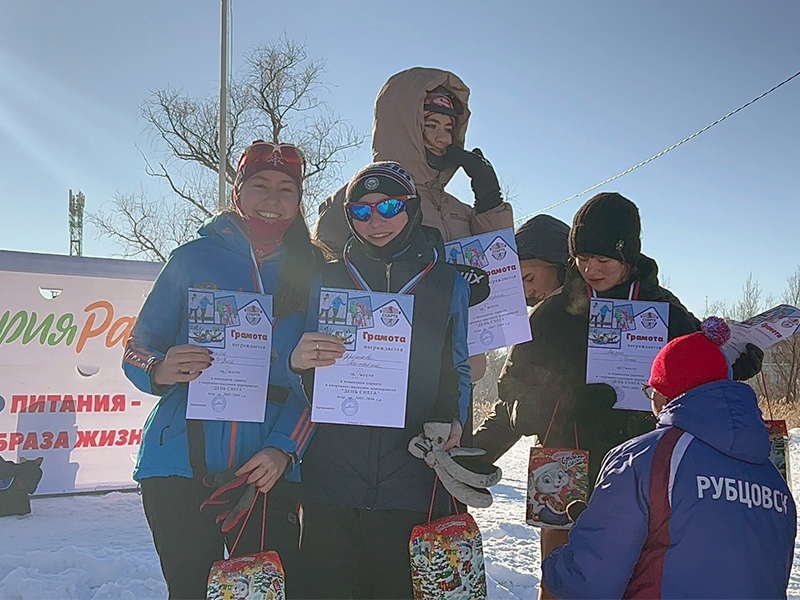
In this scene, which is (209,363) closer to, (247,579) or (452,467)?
(247,579)

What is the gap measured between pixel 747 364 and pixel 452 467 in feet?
3.82

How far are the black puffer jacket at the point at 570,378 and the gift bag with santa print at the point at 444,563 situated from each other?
0.76 metres

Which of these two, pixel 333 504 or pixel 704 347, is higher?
pixel 704 347

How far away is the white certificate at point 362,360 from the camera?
7.28 feet

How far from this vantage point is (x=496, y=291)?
2.71 metres

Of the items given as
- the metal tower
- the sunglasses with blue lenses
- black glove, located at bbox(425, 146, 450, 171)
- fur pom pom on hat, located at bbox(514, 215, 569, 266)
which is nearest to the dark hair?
the sunglasses with blue lenses

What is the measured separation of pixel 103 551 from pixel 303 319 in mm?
3690

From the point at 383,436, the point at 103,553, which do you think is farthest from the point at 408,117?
the point at 103,553

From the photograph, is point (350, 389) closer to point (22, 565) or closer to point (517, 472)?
point (22, 565)

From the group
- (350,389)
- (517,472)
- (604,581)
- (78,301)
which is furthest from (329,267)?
(517,472)

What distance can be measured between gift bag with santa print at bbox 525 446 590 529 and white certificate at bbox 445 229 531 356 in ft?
1.61

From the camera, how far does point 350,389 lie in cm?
223

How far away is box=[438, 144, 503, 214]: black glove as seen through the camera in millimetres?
2918

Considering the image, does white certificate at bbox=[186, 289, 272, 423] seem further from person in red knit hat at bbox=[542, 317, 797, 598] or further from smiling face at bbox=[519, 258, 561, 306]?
smiling face at bbox=[519, 258, 561, 306]
